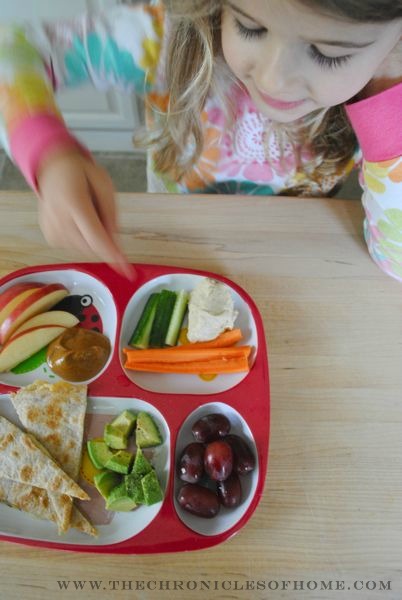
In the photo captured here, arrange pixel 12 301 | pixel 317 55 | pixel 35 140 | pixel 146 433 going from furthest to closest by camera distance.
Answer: pixel 12 301 < pixel 146 433 < pixel 35 140 < pixel 317 55

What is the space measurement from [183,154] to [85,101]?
101 cm

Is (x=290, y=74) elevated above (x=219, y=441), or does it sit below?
above

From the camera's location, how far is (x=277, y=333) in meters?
0.90

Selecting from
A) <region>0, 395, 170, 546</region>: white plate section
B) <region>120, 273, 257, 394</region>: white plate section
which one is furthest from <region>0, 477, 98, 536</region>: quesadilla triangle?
<region>120, 273, 257, 394</region>: white plate section

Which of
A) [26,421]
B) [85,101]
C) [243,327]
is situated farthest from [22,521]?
[85,101]

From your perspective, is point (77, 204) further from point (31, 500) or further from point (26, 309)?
point (31, 500)

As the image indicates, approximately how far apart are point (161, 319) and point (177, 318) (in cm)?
3

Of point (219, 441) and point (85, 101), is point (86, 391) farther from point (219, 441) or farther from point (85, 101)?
point (85, 101)

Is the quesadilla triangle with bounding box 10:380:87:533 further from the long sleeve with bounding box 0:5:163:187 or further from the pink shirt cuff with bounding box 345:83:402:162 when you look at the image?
the pink shirt cuff with bounding box 345:83:402:162

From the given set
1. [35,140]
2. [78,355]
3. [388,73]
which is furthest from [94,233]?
[388,73]

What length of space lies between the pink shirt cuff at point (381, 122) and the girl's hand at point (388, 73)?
26mm

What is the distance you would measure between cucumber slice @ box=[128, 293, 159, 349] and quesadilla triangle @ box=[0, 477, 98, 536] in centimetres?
30

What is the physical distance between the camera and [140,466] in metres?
0.78

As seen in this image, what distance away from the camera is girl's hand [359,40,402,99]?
28.2 inches
